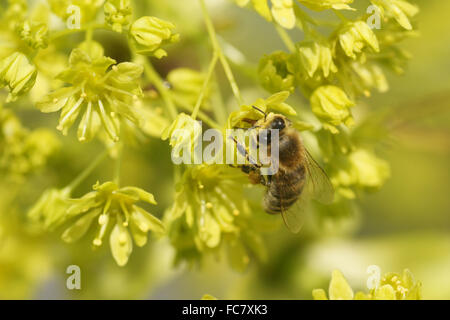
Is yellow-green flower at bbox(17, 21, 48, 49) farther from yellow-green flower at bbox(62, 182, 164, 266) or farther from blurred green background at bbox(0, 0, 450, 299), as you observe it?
blurred green background at bbox(0, 0, 450, 299)

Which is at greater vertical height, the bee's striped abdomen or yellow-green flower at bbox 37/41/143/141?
yellow-green flower at bbox 37/41/143/141

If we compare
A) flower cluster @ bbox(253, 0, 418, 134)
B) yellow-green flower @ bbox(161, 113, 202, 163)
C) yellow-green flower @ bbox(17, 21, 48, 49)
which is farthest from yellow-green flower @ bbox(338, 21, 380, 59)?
yellow-green flower @ bbox(17, 21, 48, 49)

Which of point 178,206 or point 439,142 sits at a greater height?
point 439,142

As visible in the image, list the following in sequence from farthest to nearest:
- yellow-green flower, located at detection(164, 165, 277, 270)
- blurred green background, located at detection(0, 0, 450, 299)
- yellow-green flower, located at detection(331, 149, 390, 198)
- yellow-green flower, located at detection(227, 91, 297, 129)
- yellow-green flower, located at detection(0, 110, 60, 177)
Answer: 1. blurred green background, located at detection(0, 0, 450, 299)
2. yellow-green flower, located at detection(0, 110, 60, 177)
3. yellow-green flower, located at detection(331, 149, 390, 198)
4. yellow-green flower, located at detection(164, 165, 277, 270)
5. yellow-green flower, located at detection(227, 91, 297, 129)

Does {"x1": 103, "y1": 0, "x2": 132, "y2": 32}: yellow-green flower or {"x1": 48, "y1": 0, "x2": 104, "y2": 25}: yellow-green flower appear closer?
{"x1": 103, "y1": 0, "x2": 132, "y2": 32}: yellow-green flower

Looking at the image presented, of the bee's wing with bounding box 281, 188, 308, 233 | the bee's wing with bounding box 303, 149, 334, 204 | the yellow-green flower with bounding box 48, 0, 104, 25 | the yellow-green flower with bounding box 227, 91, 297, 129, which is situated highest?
the yellow-green flower with bounding box 48, 0, 104, 25

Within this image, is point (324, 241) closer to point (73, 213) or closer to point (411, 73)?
point (411, 73)

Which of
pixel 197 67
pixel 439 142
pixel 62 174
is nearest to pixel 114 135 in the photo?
pixel 62 174
